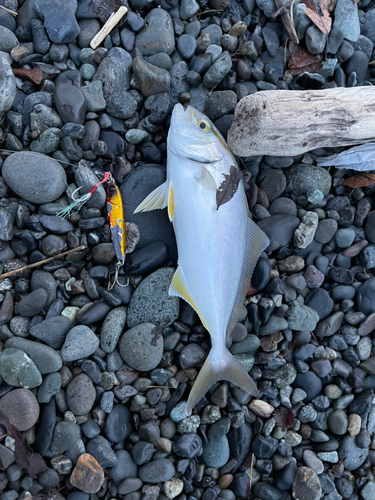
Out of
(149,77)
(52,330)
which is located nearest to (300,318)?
(52,330)

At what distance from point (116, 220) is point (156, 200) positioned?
0.39 metres

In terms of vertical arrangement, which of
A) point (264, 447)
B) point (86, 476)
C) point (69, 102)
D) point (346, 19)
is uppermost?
point (346, 19)

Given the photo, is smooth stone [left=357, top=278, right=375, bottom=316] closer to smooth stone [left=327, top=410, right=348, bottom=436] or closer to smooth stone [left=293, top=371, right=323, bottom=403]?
smooth stone [left=293, top=371, right=323, bottom=403]

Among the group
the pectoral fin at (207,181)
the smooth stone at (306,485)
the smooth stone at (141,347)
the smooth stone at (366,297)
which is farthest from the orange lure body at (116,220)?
the smooth stone at (306,485)

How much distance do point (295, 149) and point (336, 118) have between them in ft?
1.32

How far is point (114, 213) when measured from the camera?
3.30m

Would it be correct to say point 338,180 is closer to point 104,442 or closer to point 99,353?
point 99,353

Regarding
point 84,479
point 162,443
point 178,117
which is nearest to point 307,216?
point 178,117

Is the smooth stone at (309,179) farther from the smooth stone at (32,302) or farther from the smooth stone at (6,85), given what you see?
the smooth stone at (6,85)

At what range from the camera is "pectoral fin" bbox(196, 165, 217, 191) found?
10.4 feet

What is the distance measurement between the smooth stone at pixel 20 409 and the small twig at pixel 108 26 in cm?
311

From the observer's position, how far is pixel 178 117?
Answer: 3.22 m

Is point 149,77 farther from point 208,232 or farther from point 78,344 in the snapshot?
point 78,344

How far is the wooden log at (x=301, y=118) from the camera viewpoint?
307 centimetres
